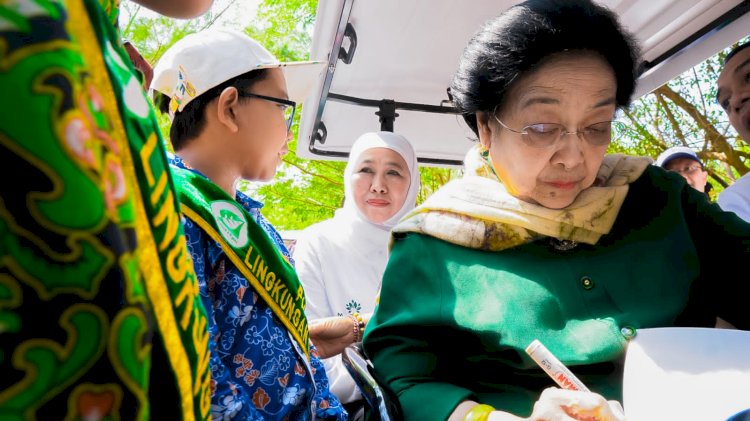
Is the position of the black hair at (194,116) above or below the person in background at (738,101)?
below

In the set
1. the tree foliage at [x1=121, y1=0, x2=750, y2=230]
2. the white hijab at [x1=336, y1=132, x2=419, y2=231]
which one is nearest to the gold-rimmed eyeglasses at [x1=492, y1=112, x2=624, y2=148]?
the white hijab at [x1=336, y1=132, x2=419, y2=231]

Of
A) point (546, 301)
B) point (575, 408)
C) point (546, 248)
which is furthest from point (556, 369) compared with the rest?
point (546, 248)

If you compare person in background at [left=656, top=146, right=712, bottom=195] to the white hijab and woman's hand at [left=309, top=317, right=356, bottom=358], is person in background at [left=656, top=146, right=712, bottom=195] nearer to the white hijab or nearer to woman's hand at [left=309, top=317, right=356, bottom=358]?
the white hijab

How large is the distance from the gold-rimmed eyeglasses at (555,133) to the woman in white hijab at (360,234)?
6.17ft

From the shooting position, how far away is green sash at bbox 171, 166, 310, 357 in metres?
1.60

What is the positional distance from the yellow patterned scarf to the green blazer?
1.6 inches

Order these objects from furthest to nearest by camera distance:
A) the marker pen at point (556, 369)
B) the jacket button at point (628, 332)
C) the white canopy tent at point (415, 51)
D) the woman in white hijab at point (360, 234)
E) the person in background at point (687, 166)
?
the person in background at point (687, 166), the woman in white hijab at point (360, 234), the white canopy tent at point (415, 51), the jacket button at point (628, 332), the marker pen at point (556, 369)

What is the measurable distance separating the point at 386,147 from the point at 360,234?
604 mm

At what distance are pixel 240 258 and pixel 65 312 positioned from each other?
1.20 metres

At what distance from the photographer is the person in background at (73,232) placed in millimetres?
449

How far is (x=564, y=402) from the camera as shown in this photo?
118 cm

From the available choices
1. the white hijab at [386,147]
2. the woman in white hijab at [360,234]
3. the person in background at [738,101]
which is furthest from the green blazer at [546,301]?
the white hijab at [386,147]

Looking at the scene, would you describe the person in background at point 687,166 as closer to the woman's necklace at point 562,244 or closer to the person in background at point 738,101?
the person in background at point 738,101

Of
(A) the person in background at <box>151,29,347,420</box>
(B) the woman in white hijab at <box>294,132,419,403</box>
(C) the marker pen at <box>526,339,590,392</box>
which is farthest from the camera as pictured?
(B) the woman in white hijab at <box>294,132,419,403</box>
